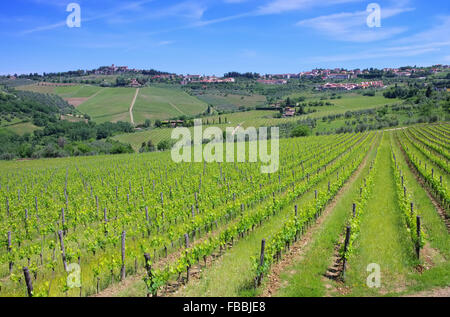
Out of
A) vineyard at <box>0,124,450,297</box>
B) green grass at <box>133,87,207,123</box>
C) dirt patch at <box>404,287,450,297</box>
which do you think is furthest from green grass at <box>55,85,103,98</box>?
dirt patch at <box>404,287,450,297</box>

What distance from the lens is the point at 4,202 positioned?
73.6 feet

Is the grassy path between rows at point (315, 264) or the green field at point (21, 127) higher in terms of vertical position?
the green field at point (21, 127)

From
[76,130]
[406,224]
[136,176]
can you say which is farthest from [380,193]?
[76,130]

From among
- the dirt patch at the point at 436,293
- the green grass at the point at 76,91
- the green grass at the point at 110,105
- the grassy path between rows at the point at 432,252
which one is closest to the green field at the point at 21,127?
the green grass at the point at 110,105

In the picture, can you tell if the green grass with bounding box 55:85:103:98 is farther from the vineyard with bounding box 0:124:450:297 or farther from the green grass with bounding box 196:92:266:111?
the vineyard with bounding box 0:124:450:297

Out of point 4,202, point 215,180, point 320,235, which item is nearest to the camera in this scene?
point 320,235

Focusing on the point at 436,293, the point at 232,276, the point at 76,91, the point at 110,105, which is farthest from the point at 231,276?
the point at 76,91

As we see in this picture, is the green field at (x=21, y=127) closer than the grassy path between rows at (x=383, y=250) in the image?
No

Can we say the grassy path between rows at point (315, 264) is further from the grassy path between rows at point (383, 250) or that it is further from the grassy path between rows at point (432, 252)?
the grassy path between rows at point (432, 252)

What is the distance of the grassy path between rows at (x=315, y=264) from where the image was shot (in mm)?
9109

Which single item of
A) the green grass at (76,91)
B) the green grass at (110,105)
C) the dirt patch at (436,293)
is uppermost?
the green grass at (76,91)

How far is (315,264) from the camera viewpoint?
10766 mm
